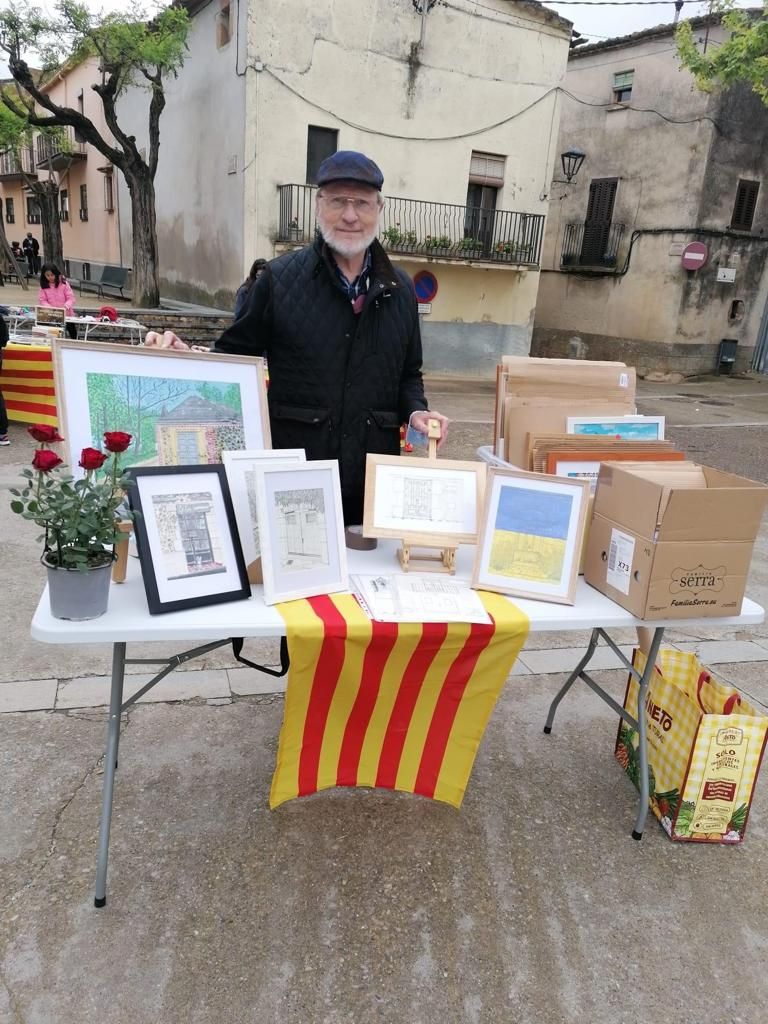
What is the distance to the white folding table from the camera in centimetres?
167

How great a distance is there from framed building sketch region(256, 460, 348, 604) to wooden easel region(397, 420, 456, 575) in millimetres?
218

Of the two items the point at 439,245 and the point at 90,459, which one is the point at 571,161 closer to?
the point at 439,245

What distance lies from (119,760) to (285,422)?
134 centimetres

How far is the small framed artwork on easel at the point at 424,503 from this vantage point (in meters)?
2.03

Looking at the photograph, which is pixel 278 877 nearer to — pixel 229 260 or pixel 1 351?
pixel 1 351

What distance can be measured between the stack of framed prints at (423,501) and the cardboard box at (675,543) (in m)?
0.40

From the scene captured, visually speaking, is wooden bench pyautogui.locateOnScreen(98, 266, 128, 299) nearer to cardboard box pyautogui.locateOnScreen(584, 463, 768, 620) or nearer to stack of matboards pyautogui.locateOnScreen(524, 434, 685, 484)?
stack of matboards pyautogui.locateOnScreen(524, 434, 685, 484)

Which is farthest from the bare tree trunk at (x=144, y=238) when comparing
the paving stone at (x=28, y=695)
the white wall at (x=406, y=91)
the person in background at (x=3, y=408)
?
the paving stone at (x=28, y=695)

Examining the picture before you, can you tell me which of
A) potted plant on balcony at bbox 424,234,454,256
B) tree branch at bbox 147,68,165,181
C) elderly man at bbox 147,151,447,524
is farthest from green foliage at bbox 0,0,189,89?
elderly man at bbox 147,151,447,524

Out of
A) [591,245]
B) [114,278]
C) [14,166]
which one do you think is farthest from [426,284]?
[14,166]

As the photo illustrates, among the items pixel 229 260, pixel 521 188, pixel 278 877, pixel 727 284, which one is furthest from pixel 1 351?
pixel 727 284

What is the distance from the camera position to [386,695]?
2014 millimetres

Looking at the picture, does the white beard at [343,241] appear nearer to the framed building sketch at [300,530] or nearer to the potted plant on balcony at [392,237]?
the framed building sketch at [300,530]

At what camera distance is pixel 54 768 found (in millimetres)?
2453
